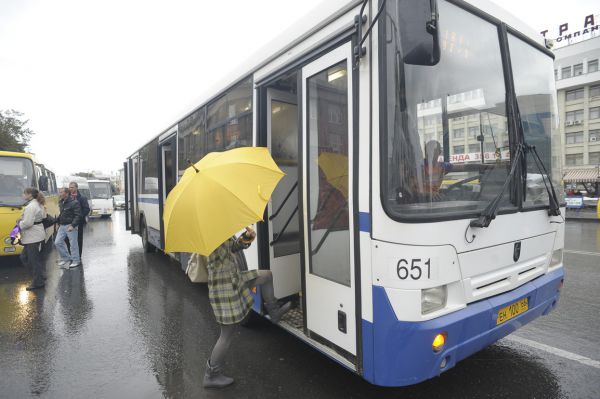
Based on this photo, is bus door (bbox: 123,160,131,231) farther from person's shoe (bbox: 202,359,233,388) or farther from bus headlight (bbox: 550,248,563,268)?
bus headlight (bbox: 550,248,563,268)

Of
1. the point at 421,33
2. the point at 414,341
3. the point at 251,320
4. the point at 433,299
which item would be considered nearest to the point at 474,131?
the point at 421,33

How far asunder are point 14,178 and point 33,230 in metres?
3.11

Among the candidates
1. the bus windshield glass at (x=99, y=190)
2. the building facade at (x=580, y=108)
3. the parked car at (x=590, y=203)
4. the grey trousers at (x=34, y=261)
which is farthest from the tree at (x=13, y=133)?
the building facade at (x=580, y=108)

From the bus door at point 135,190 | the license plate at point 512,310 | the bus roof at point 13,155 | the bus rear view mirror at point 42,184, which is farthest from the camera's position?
the bus door at point 135,190

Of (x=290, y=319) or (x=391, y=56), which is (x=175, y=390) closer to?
(x=290, y=319)

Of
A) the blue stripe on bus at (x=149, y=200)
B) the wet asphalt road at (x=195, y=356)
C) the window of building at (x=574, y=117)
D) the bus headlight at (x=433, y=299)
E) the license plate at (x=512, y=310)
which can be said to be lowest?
the wet asphalt road at (x=195, y=356)

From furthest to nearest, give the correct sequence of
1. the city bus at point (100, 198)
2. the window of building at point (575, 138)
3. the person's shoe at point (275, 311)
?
1. the window of building at point (575, 138)
2. the city bus at point (100, 198)
3. the person's shoe at point (275, 311)

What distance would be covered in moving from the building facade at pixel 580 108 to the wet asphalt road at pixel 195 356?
167 feet

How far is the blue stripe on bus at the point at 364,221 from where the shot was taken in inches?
104

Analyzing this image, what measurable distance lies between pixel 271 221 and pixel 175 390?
1808 mm

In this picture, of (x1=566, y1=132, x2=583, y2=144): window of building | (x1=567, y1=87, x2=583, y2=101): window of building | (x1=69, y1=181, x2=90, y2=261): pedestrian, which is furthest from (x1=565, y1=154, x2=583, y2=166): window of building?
(x1=69, y1=181, x2=90, y2=261): pedestrian

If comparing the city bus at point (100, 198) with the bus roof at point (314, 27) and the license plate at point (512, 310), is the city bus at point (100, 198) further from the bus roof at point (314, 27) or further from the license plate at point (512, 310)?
the license plate at point (512, 310)

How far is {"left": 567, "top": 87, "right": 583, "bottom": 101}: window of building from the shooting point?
48.7 meters

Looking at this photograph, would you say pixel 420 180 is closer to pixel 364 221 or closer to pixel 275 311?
pixel 364 221
